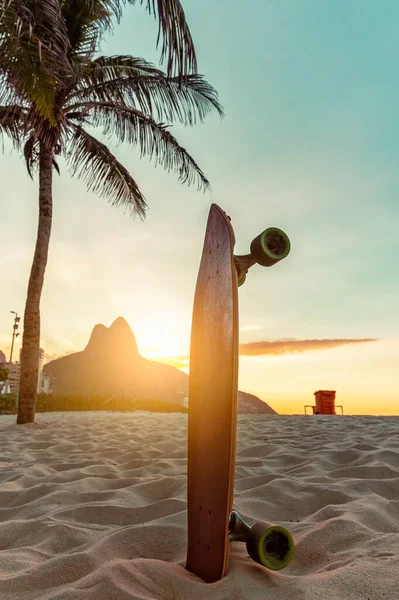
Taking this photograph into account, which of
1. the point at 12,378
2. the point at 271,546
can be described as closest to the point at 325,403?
the point at 271,546

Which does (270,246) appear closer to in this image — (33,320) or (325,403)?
(33,320)

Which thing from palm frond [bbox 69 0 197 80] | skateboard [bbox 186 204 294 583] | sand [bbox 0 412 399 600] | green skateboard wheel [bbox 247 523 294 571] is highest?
palm frond [bbox 69 0 197 80]

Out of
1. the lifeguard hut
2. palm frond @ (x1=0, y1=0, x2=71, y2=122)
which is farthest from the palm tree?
the lifeguard hut

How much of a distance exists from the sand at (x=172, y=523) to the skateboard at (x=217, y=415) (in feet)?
0.24

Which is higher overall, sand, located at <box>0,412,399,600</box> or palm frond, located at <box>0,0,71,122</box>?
palm frond, located at <box>0,0,71,122</box>

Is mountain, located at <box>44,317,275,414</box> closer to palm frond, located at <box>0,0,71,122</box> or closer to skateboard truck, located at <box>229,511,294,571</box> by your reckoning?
palm frond, located at <box>0,0,71,122</box>

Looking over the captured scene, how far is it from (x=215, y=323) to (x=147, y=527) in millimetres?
853

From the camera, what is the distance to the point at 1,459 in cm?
308

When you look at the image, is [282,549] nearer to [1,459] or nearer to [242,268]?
[242,268]

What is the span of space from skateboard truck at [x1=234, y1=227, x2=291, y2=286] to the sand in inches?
36.2

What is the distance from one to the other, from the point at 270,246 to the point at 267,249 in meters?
0.02

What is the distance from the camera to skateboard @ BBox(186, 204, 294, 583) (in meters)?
1.17

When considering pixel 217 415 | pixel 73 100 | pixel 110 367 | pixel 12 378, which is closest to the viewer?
pixel 217 415

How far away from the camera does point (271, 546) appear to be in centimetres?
121
